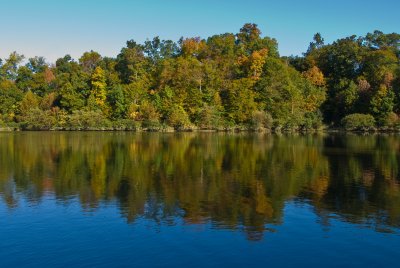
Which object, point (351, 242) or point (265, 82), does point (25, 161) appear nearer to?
point (351, 242)

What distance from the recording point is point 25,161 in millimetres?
28062

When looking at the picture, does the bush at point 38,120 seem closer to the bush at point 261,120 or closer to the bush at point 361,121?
the bush at point 261,120

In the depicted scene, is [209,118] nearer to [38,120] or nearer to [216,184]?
[38,120]

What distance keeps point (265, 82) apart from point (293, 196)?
5914cm

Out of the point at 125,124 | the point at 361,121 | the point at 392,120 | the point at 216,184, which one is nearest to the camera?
the point at 216,184

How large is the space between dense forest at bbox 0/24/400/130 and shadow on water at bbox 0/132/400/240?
39.2 meters

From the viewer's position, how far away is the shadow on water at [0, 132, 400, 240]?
14.8 meters

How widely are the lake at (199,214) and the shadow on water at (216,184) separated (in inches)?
2.2

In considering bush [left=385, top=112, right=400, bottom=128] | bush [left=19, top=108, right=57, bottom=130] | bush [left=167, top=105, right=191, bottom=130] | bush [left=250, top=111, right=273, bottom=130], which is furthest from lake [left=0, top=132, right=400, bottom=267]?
bush [left=19, top=108, right=57, bottom=130]

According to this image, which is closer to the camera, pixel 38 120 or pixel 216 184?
pixel 216 184

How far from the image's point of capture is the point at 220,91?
256 ft

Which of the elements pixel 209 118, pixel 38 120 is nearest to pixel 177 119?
pixel 209 118

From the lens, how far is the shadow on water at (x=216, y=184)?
581 inches

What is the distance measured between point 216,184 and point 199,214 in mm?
5618
